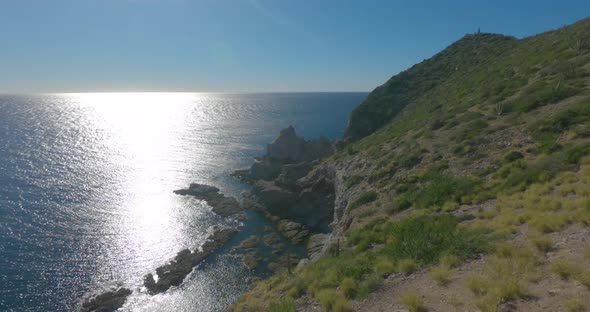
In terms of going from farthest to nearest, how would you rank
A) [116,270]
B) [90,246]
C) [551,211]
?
[90,246], [116,270], [551,211]

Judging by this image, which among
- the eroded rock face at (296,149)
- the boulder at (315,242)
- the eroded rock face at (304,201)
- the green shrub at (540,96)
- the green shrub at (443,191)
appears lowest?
the boulder at (315,242)

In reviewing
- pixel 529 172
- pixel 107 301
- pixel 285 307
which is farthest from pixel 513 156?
pixel 107 301

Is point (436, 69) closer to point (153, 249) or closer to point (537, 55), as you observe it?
point (537, 55)

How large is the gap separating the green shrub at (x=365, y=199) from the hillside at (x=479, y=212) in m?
0.11

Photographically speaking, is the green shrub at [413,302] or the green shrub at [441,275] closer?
the green shrub at [413,302]

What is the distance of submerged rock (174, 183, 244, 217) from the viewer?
6228 centimetres

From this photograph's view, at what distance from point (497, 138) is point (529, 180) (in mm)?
7721

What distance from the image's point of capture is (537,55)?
1523 inches

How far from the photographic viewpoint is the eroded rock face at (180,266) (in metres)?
39.3

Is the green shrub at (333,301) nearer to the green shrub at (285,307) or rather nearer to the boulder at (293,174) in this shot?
the green shrub at (285,307)

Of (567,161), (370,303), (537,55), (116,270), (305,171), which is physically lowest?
(116,270)

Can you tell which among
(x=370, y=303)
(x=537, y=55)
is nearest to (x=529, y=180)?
(x=370, y=303)

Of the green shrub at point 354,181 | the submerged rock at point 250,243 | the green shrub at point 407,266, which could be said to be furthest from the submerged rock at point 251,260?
the green shrub at point 407,266

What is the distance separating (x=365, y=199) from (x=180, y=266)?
91.5ft
